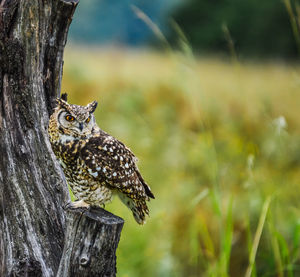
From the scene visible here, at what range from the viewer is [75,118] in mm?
1711

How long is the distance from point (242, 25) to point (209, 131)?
36.0 ft

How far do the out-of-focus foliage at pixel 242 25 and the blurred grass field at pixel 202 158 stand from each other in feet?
5.36

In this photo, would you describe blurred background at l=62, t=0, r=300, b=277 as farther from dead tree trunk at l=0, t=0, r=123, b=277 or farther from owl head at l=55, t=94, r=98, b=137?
owl head at l=55, t=94, r=98, b=137

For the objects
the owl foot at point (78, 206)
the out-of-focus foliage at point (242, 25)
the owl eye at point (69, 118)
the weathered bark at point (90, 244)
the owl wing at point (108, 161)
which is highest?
the out-of-focus foliage at point (242, 25)

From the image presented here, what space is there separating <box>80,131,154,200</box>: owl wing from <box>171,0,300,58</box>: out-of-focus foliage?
11921mm

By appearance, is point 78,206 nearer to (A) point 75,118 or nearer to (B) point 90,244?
(B) point 90,244

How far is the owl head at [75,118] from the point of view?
5.60ft

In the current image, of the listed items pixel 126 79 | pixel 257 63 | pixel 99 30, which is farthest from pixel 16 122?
pixel 99 30

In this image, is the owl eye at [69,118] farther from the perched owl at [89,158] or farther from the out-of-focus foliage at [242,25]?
the out-of-focus foliage at [242,25]

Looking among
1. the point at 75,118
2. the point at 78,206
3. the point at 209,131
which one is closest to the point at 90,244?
the point at 78,206

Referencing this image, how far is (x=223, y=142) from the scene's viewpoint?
6672 millimetres

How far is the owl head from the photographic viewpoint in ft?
5.60

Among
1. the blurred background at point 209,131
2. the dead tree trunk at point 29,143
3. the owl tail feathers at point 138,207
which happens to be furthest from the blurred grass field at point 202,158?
the dead tree trunk at point 29,143

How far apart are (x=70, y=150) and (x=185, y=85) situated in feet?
2.57
